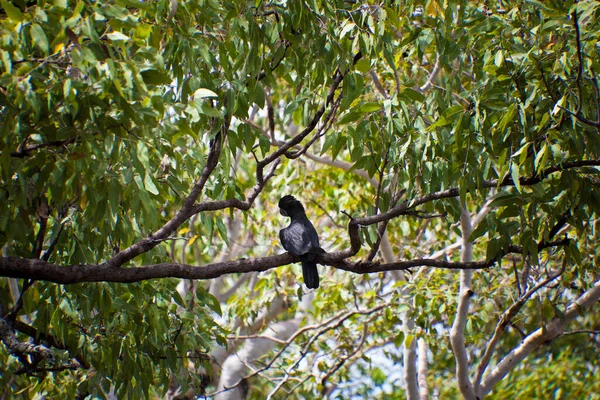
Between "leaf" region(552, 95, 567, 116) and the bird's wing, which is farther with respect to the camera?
the bird's wing

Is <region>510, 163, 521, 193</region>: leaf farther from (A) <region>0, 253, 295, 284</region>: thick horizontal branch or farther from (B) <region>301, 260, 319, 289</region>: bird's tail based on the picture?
(B) <region>301, 260, 319, 289</region>: bird's tail

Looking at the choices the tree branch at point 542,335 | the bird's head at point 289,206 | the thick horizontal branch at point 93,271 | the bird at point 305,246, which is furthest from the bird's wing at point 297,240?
the tree branch at point 542,335

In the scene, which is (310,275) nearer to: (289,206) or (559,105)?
(289,206)

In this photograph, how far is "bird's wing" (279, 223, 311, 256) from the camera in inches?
170

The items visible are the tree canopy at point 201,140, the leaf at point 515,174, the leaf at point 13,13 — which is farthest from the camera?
the leaf at point 515,174

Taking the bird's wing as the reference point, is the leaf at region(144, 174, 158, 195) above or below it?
below

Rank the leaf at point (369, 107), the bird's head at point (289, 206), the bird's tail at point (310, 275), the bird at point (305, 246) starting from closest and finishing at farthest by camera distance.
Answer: the leaf at point (369, 107) < the bird at point (305, 246) < the bird's tail at point (310, 275) < the bird's head at point (289, 206)

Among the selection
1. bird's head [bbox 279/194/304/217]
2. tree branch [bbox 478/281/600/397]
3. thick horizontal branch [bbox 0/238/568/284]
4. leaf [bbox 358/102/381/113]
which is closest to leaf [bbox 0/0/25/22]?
thick horizontal branch [bbox 0/238/568/284]

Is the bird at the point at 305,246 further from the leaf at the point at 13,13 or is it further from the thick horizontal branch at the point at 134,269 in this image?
the leaf at the point at 13,13

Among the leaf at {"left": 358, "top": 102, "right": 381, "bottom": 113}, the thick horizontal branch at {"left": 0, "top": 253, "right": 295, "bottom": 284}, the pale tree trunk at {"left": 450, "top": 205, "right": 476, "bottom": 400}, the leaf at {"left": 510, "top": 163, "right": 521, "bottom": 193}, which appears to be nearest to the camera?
the thick horizontal branch at {"left": 0, "top": 253, "right": 295, "bottom": 284}

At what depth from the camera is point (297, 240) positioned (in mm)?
4477

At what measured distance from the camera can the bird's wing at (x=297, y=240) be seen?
14.2ft

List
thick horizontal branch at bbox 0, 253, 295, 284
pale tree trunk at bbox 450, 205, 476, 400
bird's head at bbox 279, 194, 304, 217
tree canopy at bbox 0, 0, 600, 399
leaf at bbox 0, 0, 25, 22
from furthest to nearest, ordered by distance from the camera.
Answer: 1. pale tree trunk at bbox 450, 205, 476, 400
2. bird's head at bbox 279, 194, 304, 217
3. thick horizontal branch at bbox 0, 253, 295, 284
4. tree canopy at bbox 0, 0, 600, 399
5. leaf at bbox 0, 0, 25, 22

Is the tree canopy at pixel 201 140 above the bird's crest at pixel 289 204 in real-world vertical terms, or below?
below
